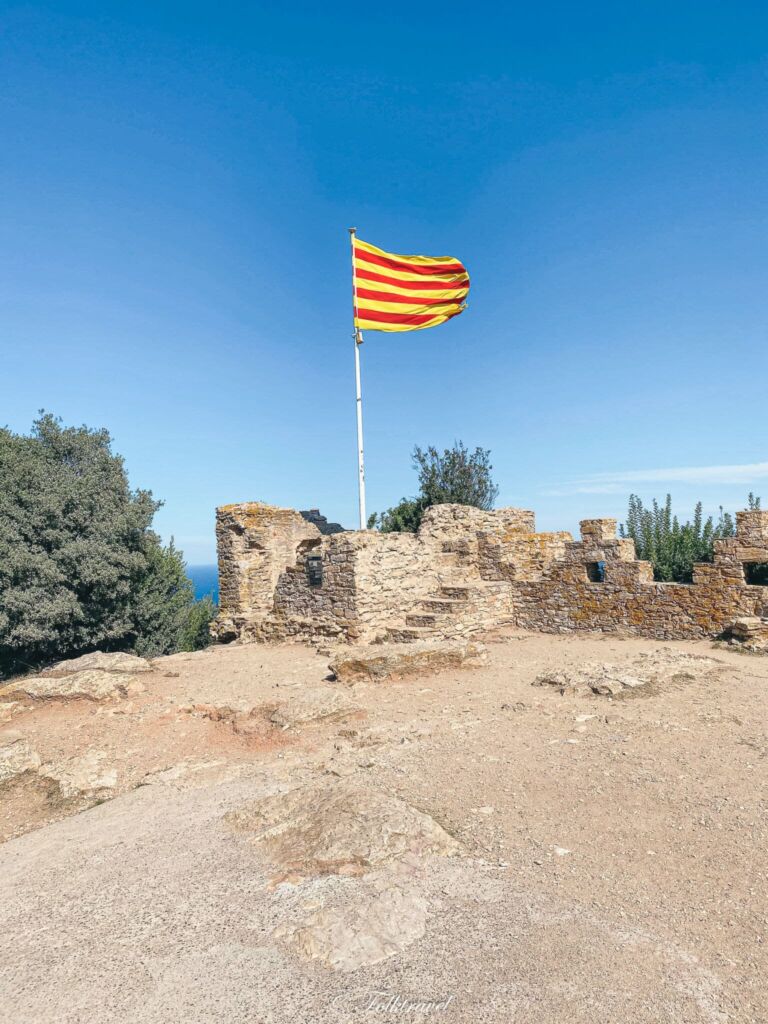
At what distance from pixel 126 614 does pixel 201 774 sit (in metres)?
13.1

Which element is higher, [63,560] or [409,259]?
[409,259]

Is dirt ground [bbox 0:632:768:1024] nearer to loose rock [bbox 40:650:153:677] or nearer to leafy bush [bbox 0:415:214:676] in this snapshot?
loose rock [bbox 40:650:153:677]

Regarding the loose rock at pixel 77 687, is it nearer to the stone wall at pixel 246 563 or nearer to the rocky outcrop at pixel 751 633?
the stone wall at pixel 246 563

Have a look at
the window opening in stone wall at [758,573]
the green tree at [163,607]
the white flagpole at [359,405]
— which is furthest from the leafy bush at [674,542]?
the green tree at [163,607]

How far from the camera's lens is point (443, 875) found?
3553mm

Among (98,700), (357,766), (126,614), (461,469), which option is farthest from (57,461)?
(357,766)

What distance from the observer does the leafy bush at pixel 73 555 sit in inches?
601

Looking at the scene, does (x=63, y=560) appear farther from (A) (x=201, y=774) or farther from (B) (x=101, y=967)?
(B) (x=101, y=967)

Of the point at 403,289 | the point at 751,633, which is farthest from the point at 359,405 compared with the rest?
the point at 751,633

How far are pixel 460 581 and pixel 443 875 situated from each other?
10.4 m

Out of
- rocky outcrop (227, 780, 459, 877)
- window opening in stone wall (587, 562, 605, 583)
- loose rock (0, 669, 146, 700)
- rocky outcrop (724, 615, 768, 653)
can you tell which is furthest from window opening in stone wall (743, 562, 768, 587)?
loose rock (0, 669, 146, 700)

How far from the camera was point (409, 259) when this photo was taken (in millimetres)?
14031

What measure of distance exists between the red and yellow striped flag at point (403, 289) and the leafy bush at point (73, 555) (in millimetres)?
9249

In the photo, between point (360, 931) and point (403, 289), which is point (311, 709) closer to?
point (360, 931)
